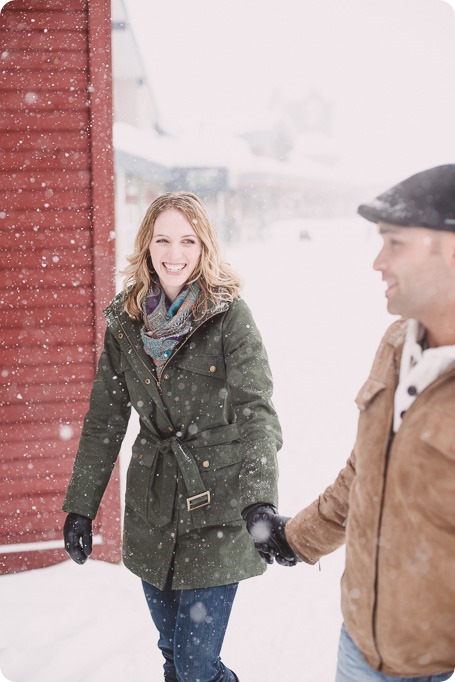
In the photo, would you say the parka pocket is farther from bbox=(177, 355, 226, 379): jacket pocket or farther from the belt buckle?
bbox=(177, 355, 226, 379): jacket pocket

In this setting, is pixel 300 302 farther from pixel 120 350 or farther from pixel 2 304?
pixel 120 350

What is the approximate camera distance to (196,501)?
2.29 meters

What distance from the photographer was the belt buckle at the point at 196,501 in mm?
2289

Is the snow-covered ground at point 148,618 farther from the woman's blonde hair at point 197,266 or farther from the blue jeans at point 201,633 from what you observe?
the woman's blonde hair at point 197,266

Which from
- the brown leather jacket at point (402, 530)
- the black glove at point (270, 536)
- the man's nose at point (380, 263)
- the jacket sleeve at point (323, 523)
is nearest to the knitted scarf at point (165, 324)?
the black glove at point (270, 536)

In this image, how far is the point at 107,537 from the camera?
425cm

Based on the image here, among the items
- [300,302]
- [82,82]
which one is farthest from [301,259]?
[82,82]

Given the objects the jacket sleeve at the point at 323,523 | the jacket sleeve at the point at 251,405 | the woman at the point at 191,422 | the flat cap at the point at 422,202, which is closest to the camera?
the flat cap at the point at 422,202

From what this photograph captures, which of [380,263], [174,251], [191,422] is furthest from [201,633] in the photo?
[380,263]

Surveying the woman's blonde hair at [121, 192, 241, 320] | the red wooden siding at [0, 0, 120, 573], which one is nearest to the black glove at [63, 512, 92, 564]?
the woman's blonde hair at [121, 192, 241, 320]

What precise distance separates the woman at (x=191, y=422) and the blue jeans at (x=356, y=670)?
68cm

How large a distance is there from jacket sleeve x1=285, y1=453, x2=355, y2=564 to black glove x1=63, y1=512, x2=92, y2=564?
3.21 ft

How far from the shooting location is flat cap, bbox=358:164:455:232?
50.6 inches

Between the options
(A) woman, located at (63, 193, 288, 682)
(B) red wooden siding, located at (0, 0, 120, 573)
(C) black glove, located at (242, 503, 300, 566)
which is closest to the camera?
(C) black glove, located at (242, 503, 300, 566)
